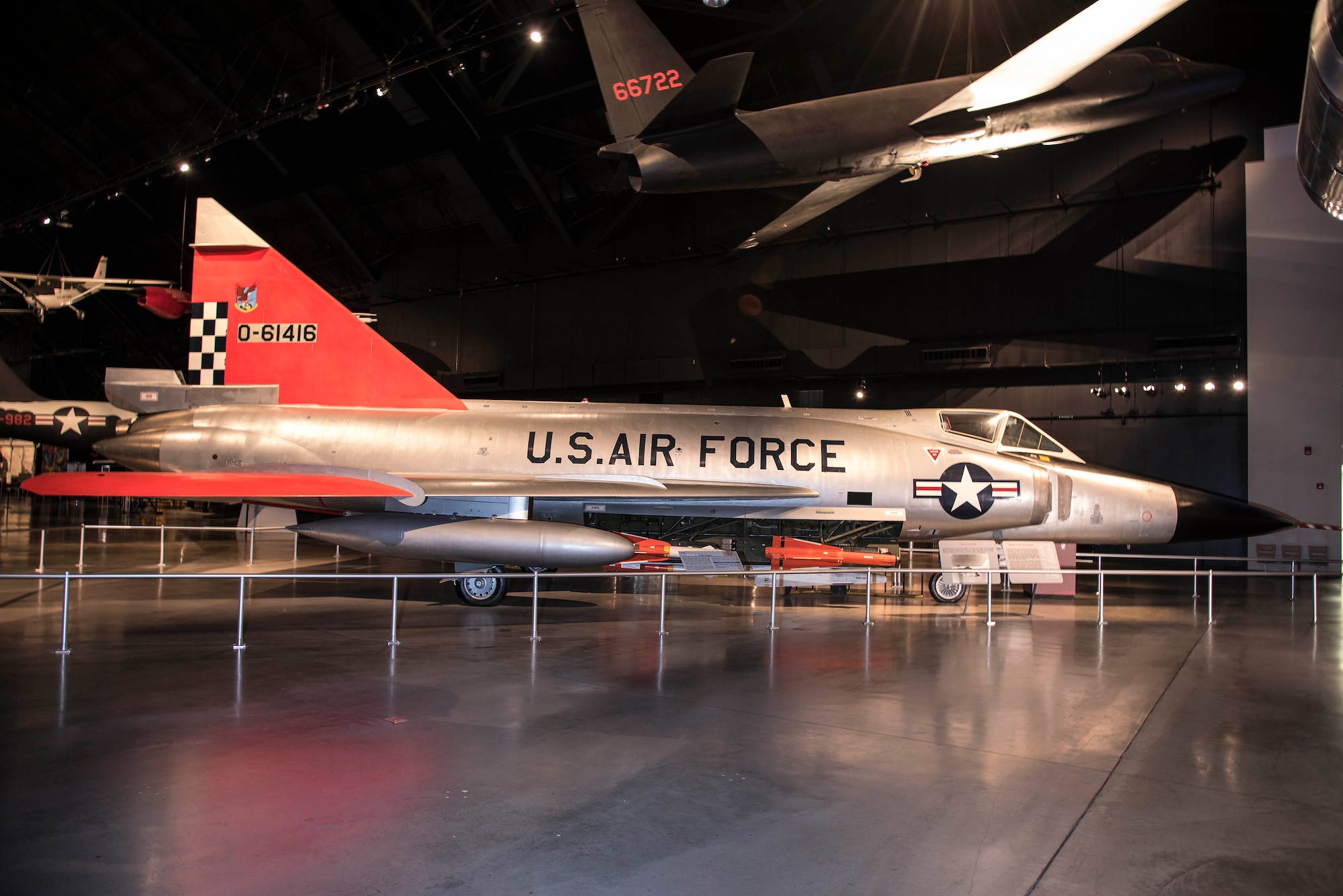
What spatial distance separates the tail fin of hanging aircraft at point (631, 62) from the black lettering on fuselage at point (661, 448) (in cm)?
533

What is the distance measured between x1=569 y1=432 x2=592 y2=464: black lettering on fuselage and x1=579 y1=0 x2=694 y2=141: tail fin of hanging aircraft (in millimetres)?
5334

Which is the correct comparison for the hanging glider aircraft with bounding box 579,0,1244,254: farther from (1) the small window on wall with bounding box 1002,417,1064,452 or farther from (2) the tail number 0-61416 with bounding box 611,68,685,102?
(1) the small window on wall with bounding box 1002,417,1064,452

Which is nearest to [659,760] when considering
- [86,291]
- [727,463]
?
[727,463]

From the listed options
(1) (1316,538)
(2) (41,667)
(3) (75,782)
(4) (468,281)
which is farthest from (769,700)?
(4) (468,281)

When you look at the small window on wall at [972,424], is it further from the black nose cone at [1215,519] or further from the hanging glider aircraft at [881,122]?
the hanging glider aircraft at [881,122]

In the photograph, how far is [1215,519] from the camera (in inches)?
375

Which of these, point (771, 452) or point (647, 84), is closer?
point (771, 452)

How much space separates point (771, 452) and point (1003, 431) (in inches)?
113

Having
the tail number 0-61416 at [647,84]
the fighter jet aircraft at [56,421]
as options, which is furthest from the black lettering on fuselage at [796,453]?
the fighter jet aircraft at [56,421]

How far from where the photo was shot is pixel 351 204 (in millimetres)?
23422

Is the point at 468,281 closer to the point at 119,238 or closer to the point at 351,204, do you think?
the point at 351,204

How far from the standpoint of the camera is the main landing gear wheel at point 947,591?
997 centimetres

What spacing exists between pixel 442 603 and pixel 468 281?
15.1 m

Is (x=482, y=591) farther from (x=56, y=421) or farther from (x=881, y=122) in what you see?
(x=56, y=421)
